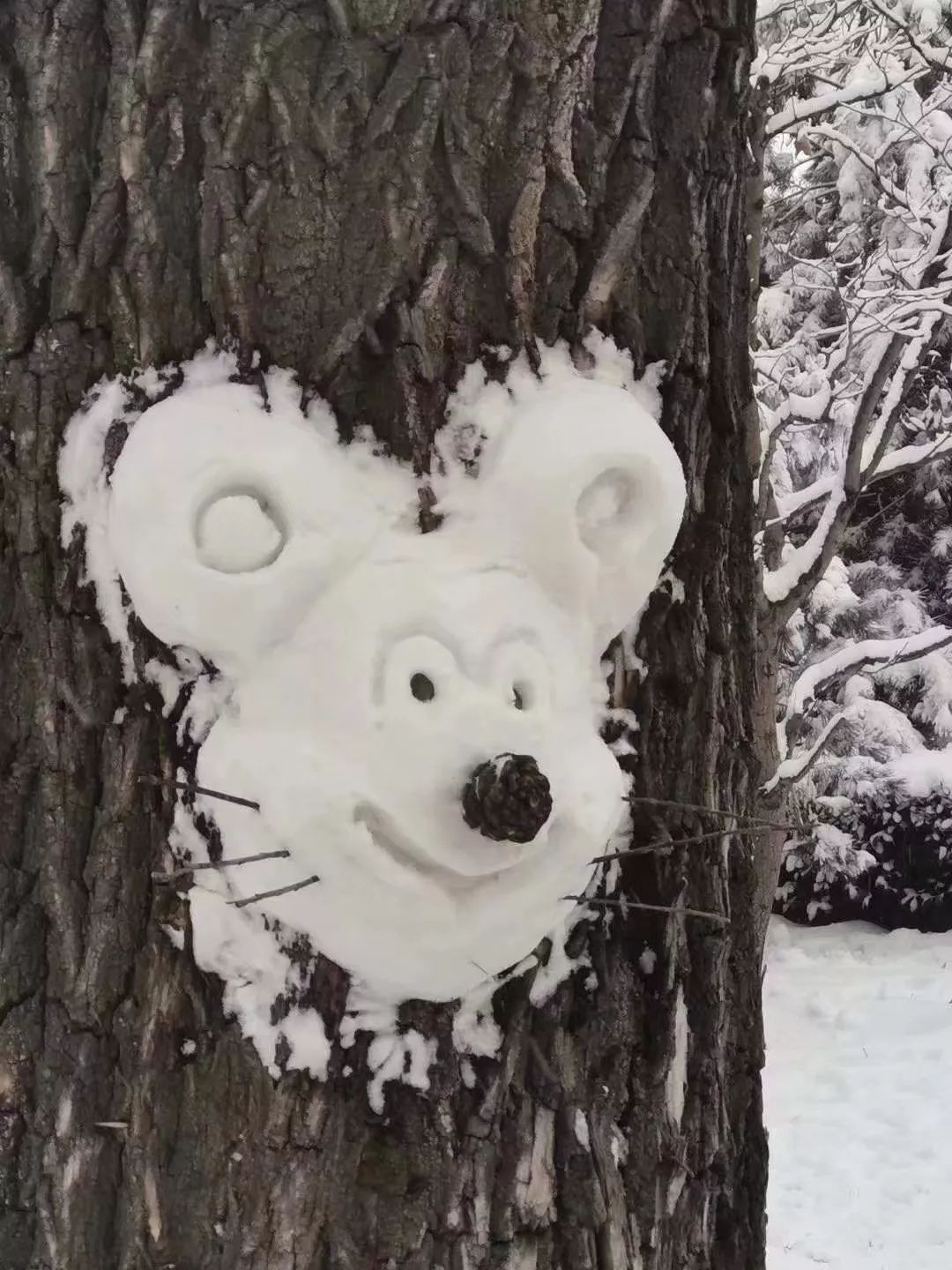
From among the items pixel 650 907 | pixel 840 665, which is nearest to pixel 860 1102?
Answer: pixel 840 665

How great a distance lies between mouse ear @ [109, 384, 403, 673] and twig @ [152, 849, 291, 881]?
A: 17cm

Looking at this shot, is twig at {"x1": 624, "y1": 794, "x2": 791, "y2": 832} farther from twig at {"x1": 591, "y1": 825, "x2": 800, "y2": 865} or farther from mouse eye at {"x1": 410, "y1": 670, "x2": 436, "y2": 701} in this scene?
mouse eye at {"x1": 410, "y1": 670, "x2": 436, "y2": 701}

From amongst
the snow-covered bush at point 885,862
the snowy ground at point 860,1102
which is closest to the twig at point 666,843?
the snowy ground at point 860,1102

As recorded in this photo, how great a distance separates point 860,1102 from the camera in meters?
4.34

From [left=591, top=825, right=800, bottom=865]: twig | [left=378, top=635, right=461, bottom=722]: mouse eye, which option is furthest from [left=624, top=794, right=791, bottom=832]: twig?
[left=378, top=635, right=461, bottom=722]: mouse eye

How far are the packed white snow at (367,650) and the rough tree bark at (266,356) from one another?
0.04m

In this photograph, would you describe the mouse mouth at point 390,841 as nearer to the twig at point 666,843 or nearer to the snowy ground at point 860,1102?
the twig at point 666,843

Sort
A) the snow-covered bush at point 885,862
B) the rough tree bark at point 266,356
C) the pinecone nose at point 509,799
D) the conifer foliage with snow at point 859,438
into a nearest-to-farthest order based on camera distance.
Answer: the pinecone nose at point 509,799 < the rough tree bark at point 266,356 < the conifer foliage with snow at point 859,438 < the snow-covered bush at point 885,862

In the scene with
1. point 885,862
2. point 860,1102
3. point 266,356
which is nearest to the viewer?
point 266,356

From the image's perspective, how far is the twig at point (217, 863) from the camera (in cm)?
93

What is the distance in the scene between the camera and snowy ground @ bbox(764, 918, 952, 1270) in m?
3.46

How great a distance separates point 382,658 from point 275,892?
0.71 feet

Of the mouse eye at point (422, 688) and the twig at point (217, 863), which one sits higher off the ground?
the mouse eye at point (422, 688)

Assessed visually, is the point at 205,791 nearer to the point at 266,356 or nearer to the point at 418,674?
the point at 418,674
